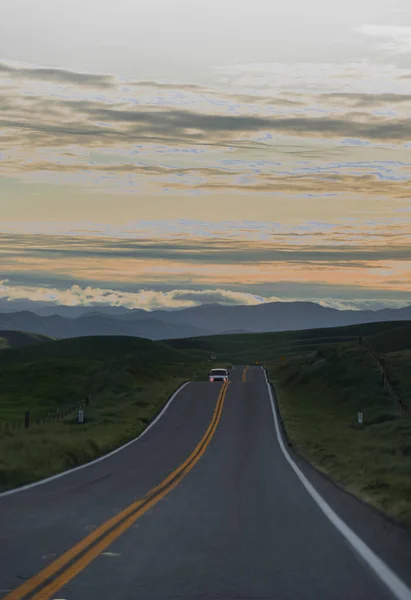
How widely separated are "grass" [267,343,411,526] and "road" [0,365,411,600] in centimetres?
112

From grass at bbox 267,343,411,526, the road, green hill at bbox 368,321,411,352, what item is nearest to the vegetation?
grass at bbox 267,343,411,526

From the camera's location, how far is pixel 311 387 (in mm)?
87438

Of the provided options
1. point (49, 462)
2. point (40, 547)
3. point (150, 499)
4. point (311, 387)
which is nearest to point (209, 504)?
point (150, 499)

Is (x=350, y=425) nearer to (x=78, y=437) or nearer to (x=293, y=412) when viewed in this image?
(x=293, y=412)

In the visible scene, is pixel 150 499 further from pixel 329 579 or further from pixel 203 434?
pixel 203 434

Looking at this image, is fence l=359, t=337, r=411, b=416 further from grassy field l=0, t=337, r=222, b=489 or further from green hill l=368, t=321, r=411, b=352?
green hill l=368, t=321, r=411, b=352

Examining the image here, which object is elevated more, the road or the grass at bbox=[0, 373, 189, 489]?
the grass at bbox=[0, 373, 189, 489]

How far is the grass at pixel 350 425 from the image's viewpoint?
74.1 feet

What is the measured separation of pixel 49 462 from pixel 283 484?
836 centimetres

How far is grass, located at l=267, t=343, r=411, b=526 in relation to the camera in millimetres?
22594

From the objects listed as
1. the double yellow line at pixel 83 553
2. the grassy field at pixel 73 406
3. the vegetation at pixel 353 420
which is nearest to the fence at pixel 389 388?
the vegetation at pixel 353 420

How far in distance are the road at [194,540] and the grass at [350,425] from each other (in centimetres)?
112

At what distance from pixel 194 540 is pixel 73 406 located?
236ft

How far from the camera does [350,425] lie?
208ft
